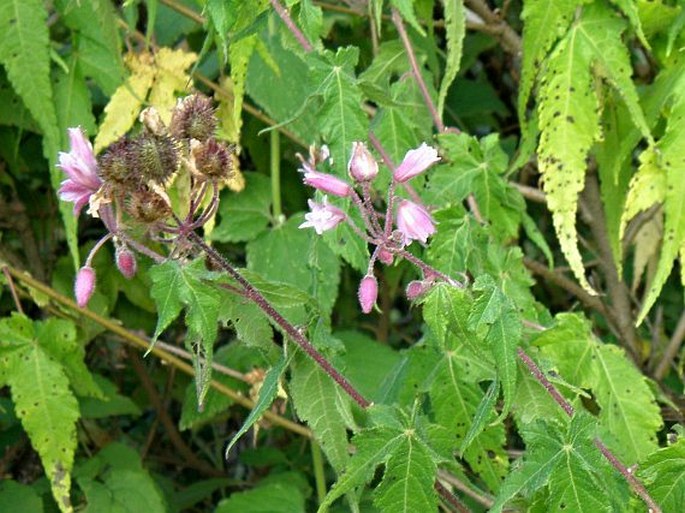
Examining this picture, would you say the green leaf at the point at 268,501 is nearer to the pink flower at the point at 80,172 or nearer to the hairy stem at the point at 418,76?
the hairy stem at the point at 418,76

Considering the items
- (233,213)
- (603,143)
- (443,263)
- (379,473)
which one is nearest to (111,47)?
(233,213)

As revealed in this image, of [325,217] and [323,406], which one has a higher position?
[325,217]

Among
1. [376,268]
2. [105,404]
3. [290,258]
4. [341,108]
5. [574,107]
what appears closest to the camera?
[341,108]

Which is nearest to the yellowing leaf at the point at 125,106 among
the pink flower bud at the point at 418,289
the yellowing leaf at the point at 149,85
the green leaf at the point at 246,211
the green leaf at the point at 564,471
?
the yellowing leaf at the point at 149,85

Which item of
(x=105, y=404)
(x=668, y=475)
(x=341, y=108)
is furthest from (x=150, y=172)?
(x=105, y=404)

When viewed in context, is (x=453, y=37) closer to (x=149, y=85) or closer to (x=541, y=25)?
(x=541, y=25)

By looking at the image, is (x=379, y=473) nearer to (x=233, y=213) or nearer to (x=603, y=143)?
(x=233, y=213)
